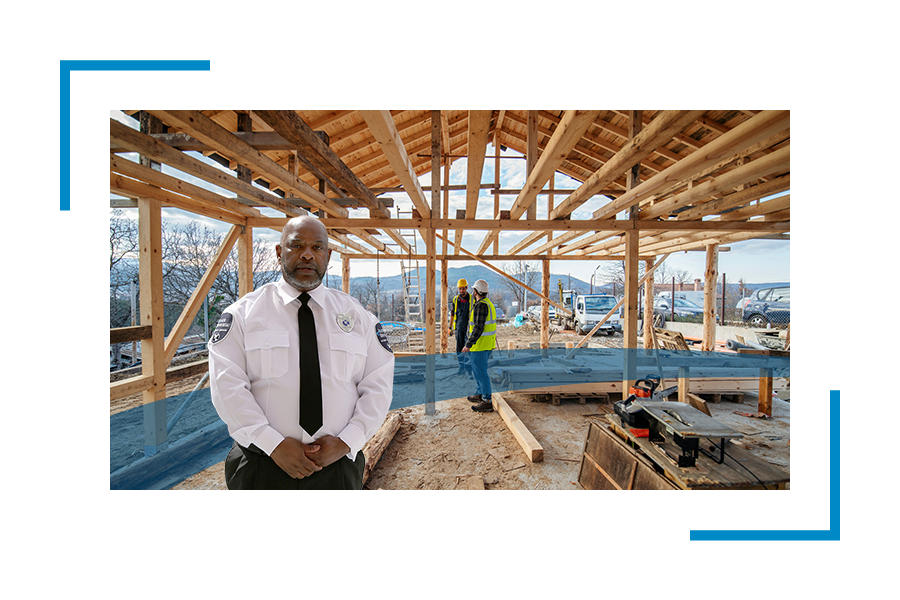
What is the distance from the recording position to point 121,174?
2.86 meters

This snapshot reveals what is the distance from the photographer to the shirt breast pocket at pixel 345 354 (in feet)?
5.14

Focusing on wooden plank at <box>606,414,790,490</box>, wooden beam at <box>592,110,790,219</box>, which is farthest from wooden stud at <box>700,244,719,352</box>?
wooden plank at <box>606,414,790,490</box>

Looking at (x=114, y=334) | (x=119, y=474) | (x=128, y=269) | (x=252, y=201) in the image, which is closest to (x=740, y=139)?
(x=252, y=201)

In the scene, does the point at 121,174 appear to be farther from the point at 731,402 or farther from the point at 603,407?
the point at 731,402

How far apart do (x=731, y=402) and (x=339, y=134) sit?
24.7ft

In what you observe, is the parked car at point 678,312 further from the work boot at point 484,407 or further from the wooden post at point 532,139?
the wooden post at point 532,139

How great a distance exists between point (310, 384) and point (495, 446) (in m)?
3.05

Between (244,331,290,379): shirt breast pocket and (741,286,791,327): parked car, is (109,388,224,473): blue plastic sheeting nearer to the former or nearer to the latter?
(244,331,290,379): shirt breast pocket

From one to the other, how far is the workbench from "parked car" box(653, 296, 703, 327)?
597 inches

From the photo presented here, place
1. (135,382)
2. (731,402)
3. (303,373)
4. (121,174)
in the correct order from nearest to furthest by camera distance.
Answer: (303,373), (121,174), (135,382), (731,402)

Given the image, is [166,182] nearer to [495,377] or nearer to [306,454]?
[306,454]

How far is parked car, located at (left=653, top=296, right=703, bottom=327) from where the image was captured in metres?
16.2

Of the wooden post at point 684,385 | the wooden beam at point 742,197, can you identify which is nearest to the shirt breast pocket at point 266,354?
the wooden beam at point 742,197

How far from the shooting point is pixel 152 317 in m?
3.30
